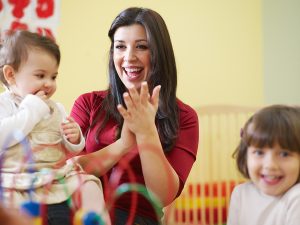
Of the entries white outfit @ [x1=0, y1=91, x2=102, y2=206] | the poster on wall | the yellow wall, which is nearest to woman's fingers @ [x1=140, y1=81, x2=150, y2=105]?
white outfit @ [x1=0, y1=91, x2=102, y2=206]

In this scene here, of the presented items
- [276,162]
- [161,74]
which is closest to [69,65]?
[161,74]

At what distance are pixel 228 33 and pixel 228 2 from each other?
0.14 metres

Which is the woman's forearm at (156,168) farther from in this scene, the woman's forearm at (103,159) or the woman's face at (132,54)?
the woman's face at (132,54)

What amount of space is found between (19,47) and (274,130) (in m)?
Result: 0.56

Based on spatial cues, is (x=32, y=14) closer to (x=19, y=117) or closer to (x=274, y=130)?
(x=19, y=117)

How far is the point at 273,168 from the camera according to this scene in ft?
2.73

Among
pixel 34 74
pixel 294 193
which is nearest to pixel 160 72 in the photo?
pixel 34 74

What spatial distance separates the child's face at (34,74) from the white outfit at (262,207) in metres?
0.48

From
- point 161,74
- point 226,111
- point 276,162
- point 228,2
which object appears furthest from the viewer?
point 228,2

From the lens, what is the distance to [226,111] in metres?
1.77

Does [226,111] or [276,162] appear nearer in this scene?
[276,162]

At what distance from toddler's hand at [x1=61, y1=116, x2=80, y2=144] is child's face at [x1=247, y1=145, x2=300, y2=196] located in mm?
380

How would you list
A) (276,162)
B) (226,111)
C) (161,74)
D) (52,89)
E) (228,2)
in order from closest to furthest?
(276,162) → (52,89) → (161,74) → (226,111) → (228,2)

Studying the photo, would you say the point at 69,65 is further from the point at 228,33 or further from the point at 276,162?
the point at 276,162
